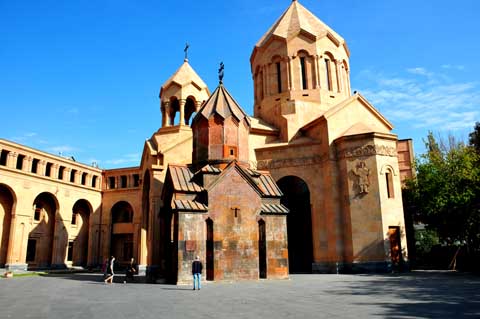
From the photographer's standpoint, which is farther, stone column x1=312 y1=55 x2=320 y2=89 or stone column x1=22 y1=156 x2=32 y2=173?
stone column x1=22 y1=156 x2=32 y2=173

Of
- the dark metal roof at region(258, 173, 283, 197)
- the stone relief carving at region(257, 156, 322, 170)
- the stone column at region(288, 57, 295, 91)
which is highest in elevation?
the stone column at region(288, 57, 295, 91)

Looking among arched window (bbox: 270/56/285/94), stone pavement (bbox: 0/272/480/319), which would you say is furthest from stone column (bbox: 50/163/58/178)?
stone pavement (bbox: 0/272/480/319)

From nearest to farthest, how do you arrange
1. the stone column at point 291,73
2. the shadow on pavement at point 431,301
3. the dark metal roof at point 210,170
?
the shadow on pavement at point 431,301, the dark metal roof at point 210,170, the stone column at point 291,73

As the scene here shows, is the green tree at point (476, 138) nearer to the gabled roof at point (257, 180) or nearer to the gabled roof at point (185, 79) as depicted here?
the gabled roof at point (257, 180)

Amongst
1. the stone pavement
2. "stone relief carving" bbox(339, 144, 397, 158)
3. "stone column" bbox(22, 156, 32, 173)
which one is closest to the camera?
the stone pavement

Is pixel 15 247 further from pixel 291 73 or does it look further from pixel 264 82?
pixel 291 73

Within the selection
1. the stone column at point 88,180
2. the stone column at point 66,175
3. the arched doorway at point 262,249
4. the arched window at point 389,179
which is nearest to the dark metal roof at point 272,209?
the arched doorway at point 262,249

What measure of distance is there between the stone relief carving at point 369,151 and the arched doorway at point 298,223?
374cm

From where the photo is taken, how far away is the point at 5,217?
2691 cm

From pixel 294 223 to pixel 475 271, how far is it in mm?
9610

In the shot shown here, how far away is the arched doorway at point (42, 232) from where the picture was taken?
97.6 ft

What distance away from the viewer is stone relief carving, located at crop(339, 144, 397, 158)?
725 inches

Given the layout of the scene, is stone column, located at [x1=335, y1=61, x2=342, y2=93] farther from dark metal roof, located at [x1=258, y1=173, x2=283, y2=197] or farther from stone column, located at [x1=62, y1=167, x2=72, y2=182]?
stone column, located at [x1=62, y1=167, x2=72, y2=182]

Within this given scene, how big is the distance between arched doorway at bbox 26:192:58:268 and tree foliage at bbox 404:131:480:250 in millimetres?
27768
